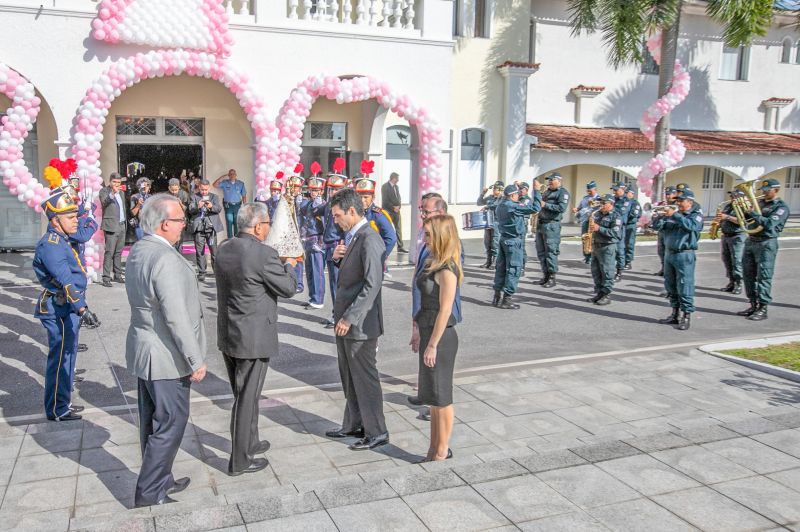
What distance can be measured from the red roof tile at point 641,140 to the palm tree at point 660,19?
234 centimetres

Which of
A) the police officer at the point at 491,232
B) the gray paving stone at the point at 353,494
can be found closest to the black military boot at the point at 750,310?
the police officer at the point at 491,232

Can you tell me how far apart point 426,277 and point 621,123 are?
2127cm

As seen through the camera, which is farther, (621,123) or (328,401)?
(621,123)

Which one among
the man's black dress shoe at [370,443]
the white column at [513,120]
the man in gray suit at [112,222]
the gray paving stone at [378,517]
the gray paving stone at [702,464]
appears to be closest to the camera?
the gray paving stone at [378,517]

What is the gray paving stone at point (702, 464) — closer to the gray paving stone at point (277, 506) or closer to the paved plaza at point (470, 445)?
the paved plaza at point (470, 445)

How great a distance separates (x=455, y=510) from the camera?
15.3 ft

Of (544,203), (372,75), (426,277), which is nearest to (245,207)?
A: (426,277)

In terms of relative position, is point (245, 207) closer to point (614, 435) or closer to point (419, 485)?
point (419, 485)

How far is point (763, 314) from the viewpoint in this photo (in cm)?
1126

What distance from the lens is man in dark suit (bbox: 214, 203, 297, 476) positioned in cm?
530

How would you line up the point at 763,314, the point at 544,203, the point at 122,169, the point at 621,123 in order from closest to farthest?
the point at 763,314 < the point at 544,203 < the point at 122,169 < the point at 621,123

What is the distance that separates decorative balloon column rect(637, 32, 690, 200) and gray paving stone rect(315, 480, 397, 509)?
1872cm

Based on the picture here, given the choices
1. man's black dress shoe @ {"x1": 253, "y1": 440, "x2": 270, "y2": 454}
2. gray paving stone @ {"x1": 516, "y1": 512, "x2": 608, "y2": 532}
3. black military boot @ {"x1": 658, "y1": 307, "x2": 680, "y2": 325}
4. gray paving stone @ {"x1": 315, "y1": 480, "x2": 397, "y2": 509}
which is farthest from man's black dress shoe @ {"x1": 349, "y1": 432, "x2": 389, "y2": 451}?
black military boot @ {"x1": 658, "y1": 307, "x2": 680, "y2": 325}

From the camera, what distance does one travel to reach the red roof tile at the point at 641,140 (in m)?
22.3
